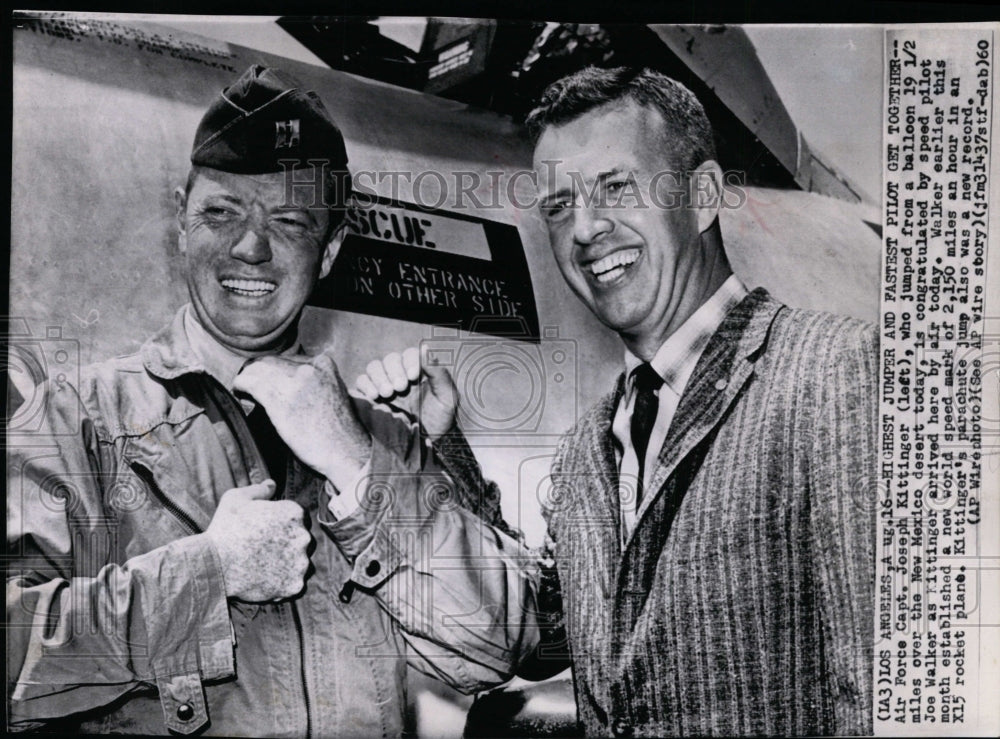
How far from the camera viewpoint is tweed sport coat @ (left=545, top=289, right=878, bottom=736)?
9.45 feet

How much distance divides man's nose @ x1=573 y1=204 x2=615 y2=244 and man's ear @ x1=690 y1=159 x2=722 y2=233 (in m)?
0.30

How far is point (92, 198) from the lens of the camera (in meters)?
3.03

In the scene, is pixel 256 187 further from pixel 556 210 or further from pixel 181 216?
pixel 556 210

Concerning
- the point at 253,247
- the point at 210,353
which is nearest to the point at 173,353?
the point at 210,353

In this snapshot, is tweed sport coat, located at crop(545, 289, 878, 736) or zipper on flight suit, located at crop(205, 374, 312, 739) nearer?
tweed sport coat, located at crop(545, 289, 878, 736)

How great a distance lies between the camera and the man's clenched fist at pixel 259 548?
9.68 feet

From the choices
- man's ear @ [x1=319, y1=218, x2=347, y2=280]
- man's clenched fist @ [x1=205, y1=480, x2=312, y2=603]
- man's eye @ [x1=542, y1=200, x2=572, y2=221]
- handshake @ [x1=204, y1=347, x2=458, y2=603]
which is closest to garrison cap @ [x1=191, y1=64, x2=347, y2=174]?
man's ear @ [x1=319, y1=218, x2=347, y2=280]

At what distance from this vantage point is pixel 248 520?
2957 mm

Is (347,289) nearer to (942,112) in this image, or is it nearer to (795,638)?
(795,638)

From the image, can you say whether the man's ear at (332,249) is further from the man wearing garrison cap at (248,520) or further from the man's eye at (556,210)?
the man's eye at (556,210)

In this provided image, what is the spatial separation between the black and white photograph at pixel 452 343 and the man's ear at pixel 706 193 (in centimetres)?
1

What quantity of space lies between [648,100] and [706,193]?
37 cm

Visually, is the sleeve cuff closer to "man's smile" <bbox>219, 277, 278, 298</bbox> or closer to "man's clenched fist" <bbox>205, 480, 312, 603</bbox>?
"man's clenched fist" <bbox>205, 480, 312, 603</bbox>

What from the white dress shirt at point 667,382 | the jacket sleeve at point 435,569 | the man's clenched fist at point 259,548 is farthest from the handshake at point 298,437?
the white dress shirt at point 667,382
